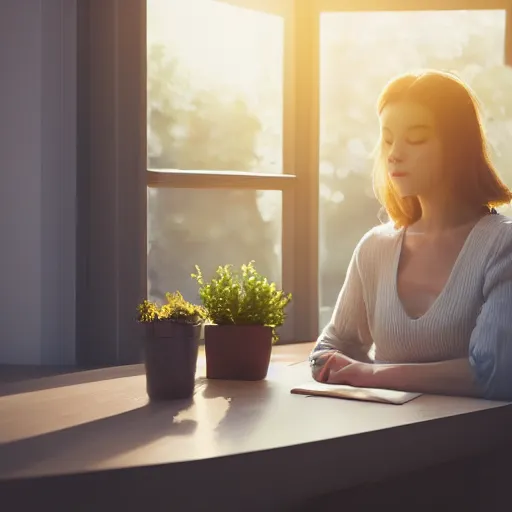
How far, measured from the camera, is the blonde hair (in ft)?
5.27

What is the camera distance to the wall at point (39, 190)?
225cm

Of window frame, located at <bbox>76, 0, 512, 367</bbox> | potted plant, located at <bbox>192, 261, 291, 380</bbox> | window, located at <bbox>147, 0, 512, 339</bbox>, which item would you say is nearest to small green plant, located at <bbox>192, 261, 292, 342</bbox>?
potted plant, located at <bbox>192, 261, 291, 380</bbox>

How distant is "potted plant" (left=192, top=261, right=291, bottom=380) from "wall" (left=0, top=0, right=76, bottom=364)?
2.31 ft

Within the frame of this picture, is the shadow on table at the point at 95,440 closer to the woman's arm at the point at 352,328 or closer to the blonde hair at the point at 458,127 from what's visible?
the woman's arm at the point at 352,328

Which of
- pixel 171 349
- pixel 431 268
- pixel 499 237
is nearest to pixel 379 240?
pixel 431 268

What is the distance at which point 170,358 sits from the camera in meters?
1.48

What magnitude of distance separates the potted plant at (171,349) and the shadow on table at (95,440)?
0.30 ft

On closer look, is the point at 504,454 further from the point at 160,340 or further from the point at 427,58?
the point at 427,58

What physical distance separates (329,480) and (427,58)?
5.61 ft

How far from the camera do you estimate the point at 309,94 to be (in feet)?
8.59

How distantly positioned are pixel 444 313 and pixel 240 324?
13.3 inches

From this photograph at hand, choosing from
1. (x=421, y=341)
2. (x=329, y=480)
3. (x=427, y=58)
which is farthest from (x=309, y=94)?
(x=329, y=480)

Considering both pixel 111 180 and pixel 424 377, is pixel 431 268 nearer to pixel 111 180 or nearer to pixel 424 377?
pixel 424 377

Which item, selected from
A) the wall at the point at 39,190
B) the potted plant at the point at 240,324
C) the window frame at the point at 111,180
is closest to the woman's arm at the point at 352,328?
the potted plant at the point at 240,324
